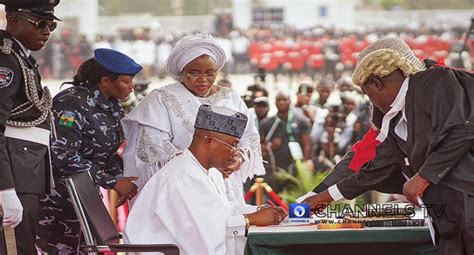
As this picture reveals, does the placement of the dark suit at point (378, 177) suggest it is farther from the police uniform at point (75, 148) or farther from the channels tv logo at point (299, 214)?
the police uniform at point (75, 148)

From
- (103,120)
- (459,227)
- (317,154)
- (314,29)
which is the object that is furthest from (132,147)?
(314,29)

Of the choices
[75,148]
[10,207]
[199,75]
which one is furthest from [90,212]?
[199,75]

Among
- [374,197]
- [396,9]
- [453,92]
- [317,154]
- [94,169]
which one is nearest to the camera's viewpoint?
[453,92]

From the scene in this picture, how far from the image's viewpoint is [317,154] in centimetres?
1275

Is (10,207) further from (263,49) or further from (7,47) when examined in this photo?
(263,49)

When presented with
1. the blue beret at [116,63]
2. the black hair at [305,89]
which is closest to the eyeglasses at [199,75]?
the blue beret at [116,63]

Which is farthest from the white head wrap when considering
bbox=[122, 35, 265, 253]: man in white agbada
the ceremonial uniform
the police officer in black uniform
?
the police officer in black uniform

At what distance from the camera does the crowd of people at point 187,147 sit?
17.0 ft

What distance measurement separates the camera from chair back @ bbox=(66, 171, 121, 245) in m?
5.42

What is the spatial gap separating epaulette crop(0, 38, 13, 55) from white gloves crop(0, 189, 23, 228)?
26.7 inches

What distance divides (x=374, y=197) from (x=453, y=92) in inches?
223

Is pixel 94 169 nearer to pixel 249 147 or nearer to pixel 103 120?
pixel 103 120

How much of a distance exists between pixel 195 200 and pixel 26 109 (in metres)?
1.09

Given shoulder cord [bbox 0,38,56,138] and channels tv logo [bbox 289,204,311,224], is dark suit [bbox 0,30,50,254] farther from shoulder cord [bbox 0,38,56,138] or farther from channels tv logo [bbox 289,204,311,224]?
channels tv logo [bbox 289,204,311,224]
